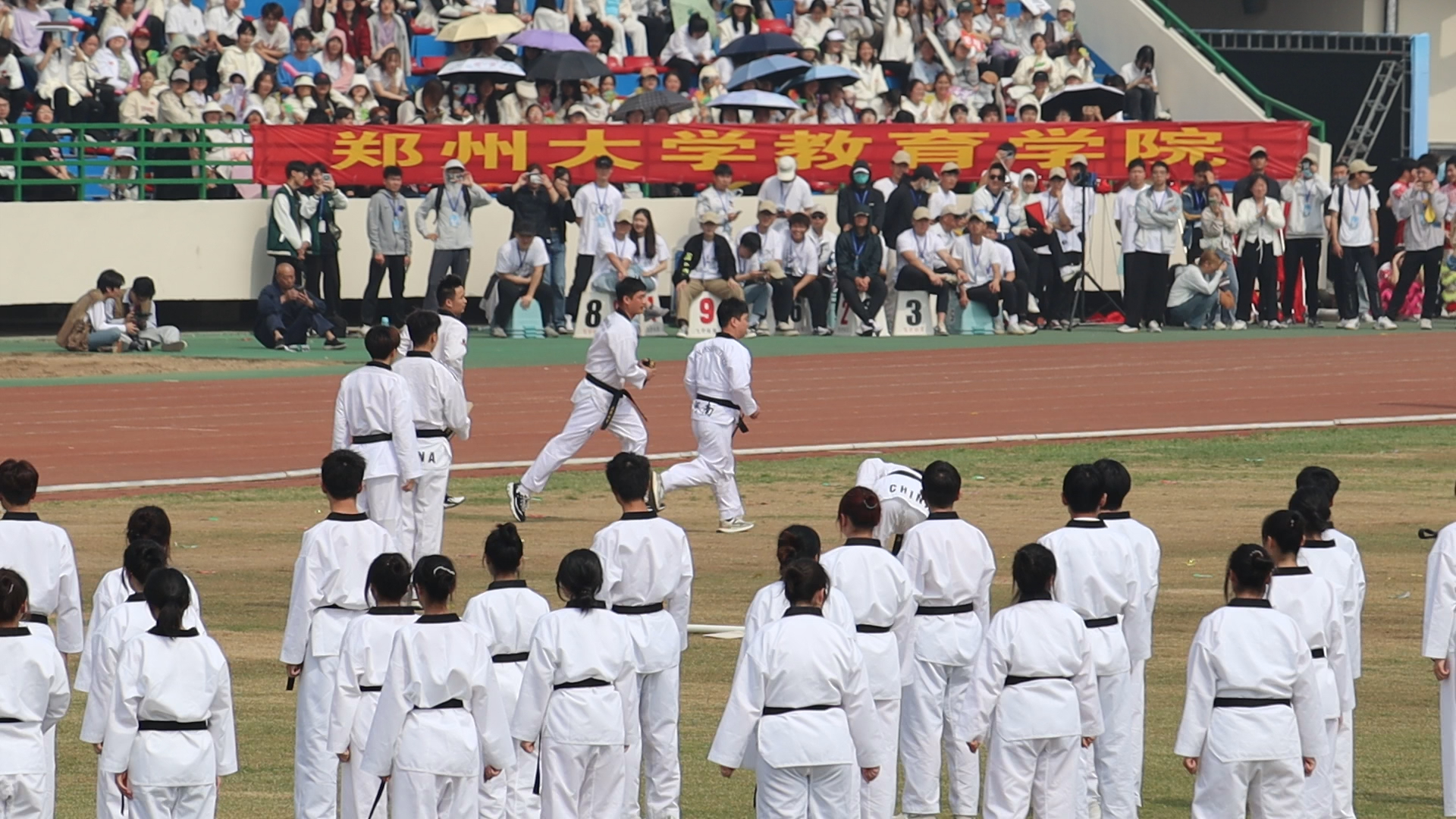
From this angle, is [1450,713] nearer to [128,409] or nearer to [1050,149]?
[128,409]

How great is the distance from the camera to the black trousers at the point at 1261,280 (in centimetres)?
3169

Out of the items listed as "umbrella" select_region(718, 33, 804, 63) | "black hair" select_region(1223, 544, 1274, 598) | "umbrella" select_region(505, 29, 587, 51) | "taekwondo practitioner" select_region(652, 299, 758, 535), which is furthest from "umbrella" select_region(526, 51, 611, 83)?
"black hair" select_region(1223, 544, 1274, 598)

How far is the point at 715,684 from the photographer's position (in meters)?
11.8

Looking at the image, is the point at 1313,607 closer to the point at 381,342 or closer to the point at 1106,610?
the point at 1106,610

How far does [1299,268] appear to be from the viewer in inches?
1267

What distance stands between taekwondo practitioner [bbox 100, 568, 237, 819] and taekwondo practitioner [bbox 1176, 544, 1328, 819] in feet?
11.9

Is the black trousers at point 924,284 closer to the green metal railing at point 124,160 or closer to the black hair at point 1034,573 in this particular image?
the green metal railing at point 124,160

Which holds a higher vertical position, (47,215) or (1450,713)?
(47,215)

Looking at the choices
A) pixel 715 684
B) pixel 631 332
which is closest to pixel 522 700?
pixel 715 684

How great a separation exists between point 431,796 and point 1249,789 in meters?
3.11

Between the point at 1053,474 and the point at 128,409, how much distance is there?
30.6 ft

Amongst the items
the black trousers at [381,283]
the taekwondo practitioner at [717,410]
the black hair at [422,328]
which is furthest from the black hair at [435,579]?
the black trousers at [381,283]

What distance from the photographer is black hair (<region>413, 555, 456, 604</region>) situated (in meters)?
8.08

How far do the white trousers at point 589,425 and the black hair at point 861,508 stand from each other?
7.07m
